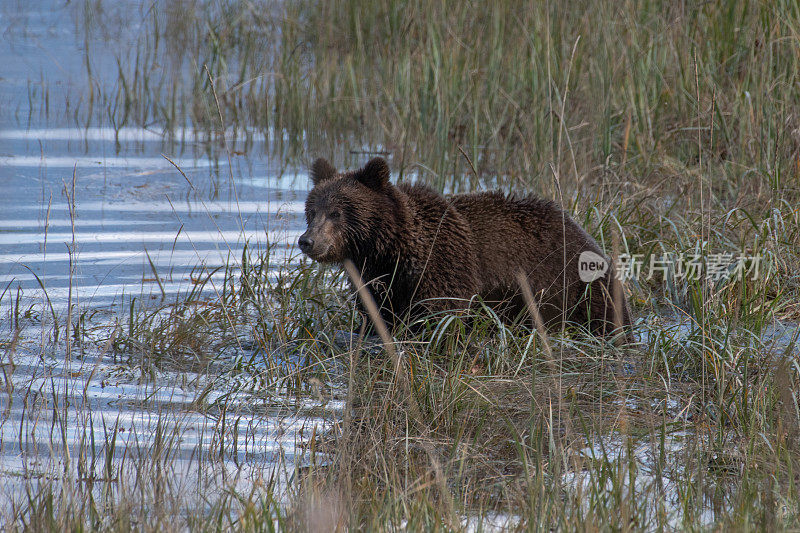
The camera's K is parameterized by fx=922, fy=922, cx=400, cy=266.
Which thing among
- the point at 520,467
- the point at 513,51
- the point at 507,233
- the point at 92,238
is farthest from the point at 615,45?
the point at 520,467

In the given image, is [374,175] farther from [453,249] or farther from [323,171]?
[453,249]

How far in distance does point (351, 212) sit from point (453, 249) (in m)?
0.58

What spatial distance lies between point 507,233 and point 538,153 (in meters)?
2.32

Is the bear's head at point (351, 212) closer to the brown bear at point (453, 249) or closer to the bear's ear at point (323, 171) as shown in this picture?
the brown bear at point (453, 249)

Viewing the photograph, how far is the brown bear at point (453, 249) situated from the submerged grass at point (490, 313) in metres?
0.23

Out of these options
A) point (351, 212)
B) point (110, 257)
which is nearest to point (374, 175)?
point (351, 212)

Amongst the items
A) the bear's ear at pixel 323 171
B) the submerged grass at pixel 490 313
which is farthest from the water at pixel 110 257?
the bear's ear at pixel 323 171

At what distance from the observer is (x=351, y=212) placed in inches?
194

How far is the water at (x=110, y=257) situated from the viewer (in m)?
3.58

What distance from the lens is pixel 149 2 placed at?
40.9 ft

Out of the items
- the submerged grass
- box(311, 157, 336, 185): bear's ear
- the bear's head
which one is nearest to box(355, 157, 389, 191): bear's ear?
the bear's head

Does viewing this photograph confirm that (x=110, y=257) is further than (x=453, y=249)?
Yes

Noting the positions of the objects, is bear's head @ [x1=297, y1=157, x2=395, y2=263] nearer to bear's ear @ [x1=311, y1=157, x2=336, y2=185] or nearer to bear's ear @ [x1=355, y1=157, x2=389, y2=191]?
bear's ear @ [x1=355, y1=157, x2=389, y2=191]

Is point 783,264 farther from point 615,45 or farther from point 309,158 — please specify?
point 309,158
